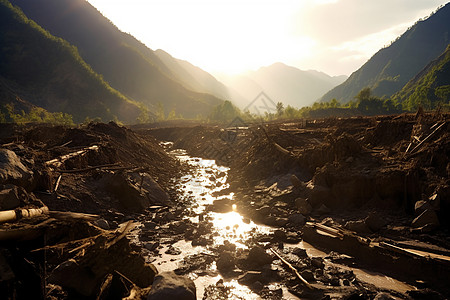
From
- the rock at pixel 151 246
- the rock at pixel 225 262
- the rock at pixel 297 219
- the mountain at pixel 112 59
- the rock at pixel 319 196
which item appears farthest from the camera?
the mountain at pixel 112 59

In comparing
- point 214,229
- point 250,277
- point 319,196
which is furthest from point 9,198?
point 319,196

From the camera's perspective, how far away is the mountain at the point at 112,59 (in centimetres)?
15875

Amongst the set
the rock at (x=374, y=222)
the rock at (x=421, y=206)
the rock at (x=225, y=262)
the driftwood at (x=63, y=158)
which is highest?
the rock at (x=421, y=206)

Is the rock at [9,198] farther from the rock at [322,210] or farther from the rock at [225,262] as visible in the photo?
the rock at [322,210]

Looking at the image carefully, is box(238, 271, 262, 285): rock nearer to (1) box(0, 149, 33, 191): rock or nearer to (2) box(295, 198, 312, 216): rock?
(2) box(295, 198, 312, 216): rock

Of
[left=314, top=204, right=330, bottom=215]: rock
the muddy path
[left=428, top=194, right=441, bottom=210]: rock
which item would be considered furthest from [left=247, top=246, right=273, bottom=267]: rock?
[left=428, top=194, right=441, bottom=210]: rock

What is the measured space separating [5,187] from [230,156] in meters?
24.5

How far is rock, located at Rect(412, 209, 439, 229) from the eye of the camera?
826 centimetres

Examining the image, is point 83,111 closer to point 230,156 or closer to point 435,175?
point 230,156

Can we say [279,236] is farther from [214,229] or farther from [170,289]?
[170,289]

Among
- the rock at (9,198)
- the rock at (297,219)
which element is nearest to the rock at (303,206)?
the rock at (297,219)

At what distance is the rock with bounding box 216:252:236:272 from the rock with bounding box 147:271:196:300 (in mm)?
2304

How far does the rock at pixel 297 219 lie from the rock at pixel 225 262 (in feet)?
12.8

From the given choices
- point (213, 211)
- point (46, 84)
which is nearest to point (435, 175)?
point (213, 211)
